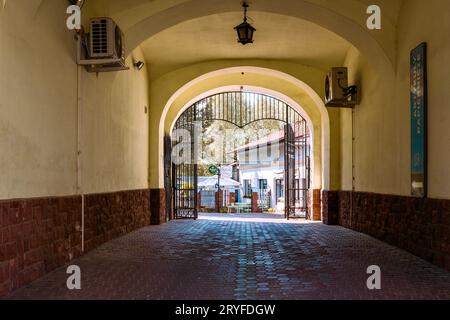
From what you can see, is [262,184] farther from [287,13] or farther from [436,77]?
[436,77]

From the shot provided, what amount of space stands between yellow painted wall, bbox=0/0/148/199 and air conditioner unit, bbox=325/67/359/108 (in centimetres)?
451

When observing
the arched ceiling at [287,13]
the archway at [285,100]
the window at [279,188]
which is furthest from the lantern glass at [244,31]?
the window at [279,188]

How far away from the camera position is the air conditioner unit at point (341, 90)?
1199 centimetres

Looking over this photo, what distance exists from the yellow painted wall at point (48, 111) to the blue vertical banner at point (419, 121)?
4674 mm

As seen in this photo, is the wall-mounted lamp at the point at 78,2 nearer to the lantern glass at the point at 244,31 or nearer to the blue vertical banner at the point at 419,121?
the lantern glass at the point at 244,31

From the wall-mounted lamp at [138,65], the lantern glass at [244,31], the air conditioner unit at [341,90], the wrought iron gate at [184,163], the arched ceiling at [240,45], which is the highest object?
the arched ceiling at [240,45]

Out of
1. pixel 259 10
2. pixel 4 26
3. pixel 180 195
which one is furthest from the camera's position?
pixel 180 195

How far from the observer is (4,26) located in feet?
17.7

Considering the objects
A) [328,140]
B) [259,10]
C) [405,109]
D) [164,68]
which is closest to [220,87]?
[164,68]

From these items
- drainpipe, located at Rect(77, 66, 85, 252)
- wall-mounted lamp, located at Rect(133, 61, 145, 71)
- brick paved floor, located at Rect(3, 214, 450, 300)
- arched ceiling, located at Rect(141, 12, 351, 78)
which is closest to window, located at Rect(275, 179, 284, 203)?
arched ceiling, located at Rect(141, 12, 351, 78)

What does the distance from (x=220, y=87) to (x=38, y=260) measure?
1076 centimetres

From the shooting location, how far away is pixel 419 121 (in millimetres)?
7695

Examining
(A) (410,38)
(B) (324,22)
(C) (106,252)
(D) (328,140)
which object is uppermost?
(B) (324,22)
